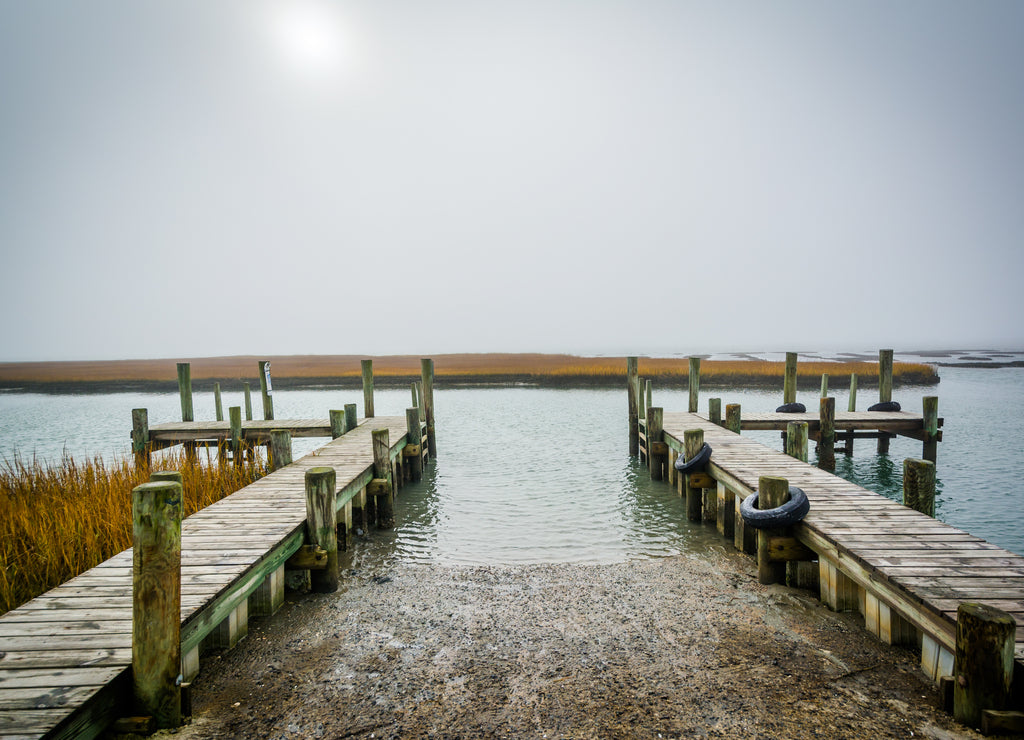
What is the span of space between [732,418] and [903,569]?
27.2 feet

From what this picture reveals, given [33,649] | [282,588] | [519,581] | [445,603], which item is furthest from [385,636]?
[33,649]

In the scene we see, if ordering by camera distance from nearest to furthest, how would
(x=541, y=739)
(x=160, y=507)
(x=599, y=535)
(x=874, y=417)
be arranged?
1. (x=160, y=507)
2. (x=541, y=739)
3. (x=599, y=535)
4. (x=874, y=417)

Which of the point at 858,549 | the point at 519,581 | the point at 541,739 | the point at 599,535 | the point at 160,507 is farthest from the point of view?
the point at 599,535

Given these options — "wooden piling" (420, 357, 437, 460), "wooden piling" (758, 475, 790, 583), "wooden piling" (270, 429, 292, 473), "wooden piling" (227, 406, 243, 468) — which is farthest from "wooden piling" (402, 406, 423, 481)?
"wooden piling" (758, 475, 790, 583)

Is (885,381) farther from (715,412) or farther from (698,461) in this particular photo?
(698,461)

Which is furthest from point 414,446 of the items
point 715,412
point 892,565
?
point 892,565

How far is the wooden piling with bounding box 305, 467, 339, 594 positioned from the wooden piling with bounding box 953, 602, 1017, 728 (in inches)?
217

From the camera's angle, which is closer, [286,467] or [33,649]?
[33,649]

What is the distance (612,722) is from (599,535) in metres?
5.02

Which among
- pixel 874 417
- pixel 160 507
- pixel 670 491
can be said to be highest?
pixel 160 507

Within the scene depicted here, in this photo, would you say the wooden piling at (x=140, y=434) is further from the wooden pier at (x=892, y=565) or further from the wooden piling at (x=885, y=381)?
the wooden piling at (x=885, y=381)

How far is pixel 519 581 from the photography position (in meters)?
6.70

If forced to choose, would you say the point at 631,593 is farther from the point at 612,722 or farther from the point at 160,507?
the point at 160,507

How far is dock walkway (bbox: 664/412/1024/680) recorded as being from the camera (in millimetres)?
3908
